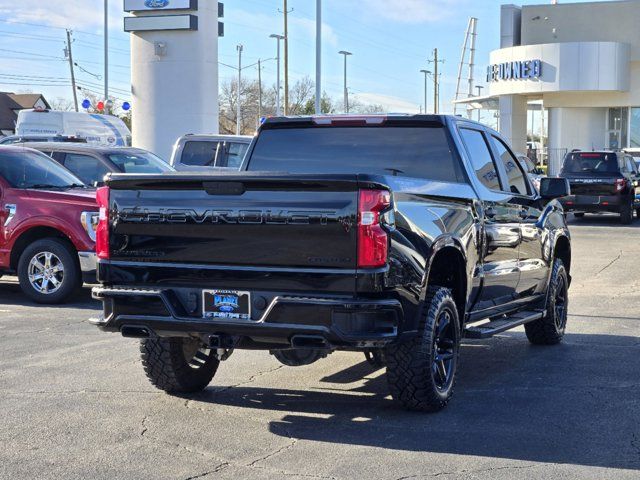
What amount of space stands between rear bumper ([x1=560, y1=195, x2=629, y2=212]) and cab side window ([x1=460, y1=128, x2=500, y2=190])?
1853cm

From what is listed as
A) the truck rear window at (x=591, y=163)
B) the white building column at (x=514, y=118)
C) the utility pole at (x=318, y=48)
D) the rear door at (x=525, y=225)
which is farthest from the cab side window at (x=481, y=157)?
the white building column at (x=514, y=118)

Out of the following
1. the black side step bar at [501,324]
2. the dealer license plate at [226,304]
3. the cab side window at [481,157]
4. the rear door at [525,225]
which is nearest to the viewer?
the dealer license plate at [226,304]

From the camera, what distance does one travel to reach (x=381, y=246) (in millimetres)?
5809

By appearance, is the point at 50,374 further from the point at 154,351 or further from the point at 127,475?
the point at 127,475

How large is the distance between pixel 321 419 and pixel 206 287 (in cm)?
119

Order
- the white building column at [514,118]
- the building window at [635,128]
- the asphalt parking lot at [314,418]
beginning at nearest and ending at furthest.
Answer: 1. the asphalt parking lot at [314,418]
2. the building window at [635,128]
3. the white building column at [514,118]

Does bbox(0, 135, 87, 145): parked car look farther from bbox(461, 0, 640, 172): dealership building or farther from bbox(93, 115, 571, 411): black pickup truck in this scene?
bbox(461, 0, 640, 172): dealership building

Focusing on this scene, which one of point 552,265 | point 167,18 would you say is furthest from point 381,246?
point 167,18

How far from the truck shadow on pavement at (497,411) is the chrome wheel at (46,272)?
15.3 feet

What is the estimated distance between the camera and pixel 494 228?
7.94 m

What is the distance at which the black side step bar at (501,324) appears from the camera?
7.37 meters

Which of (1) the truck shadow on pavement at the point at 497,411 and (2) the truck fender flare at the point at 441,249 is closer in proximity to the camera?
(1) the truck shadow on pavement at the point at 497,411

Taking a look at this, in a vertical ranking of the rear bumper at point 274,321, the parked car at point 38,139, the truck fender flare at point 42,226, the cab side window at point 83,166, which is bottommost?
the rear bumper at point 274,321

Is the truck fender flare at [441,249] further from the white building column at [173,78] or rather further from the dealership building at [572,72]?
the dealership building at [572,72]
